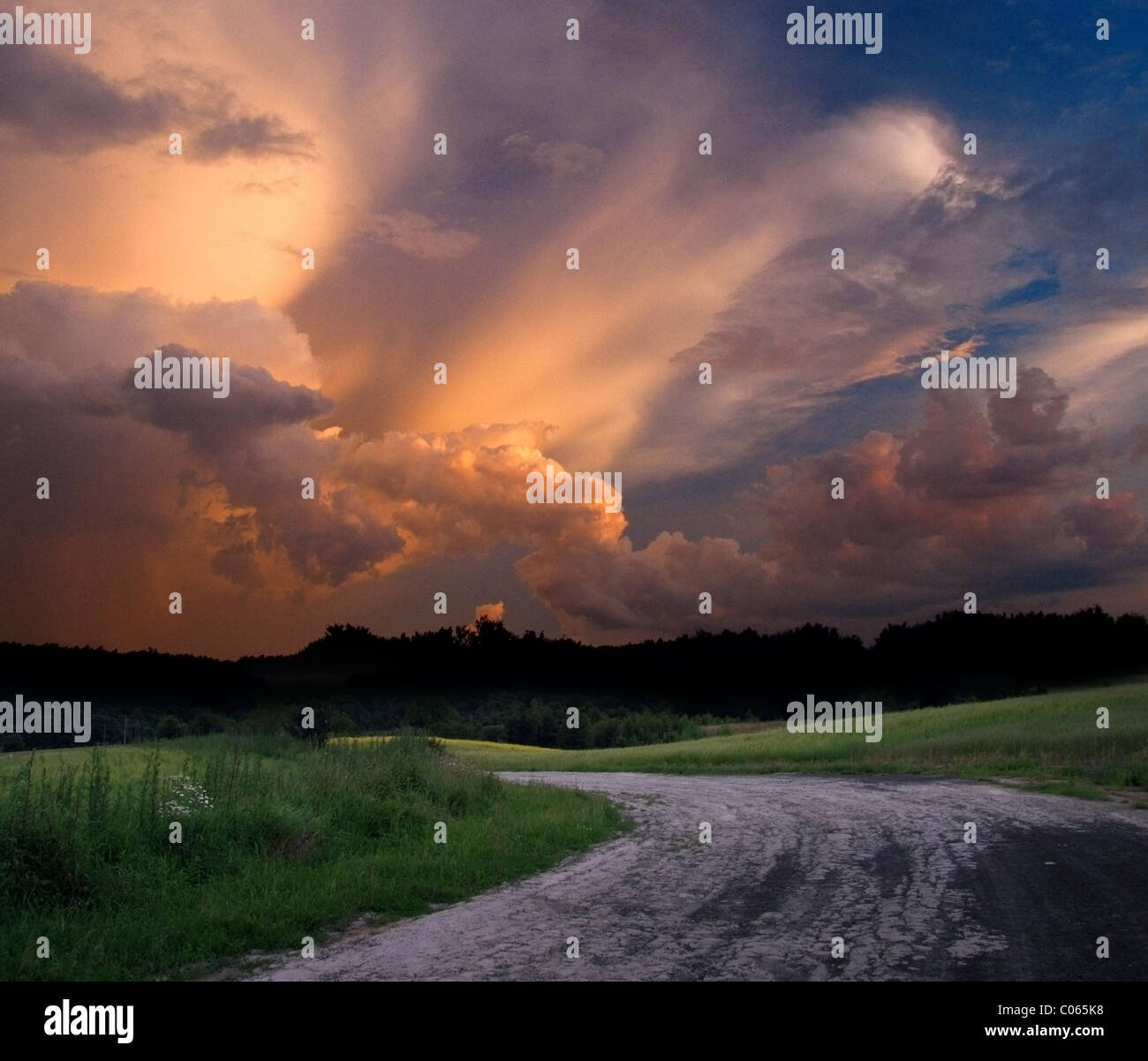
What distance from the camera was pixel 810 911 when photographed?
9.36 meters

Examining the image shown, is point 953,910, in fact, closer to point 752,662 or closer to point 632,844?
point 632,844

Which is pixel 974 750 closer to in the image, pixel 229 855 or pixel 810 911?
pixel 810 911

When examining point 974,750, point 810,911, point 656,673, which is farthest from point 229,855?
point 656,673

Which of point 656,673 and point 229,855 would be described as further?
point 656,673

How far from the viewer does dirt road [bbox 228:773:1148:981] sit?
7488 millimetres

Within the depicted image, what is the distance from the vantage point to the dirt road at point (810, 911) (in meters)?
7.49

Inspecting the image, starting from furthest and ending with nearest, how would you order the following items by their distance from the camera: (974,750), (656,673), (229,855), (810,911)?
(656,673) → (974,750) → (229,855) → (810,911)

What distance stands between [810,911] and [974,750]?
1034 inches

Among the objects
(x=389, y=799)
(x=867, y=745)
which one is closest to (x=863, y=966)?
(x=389, y=799)

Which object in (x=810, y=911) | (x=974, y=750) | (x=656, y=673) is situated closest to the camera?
(x=810, y=911)

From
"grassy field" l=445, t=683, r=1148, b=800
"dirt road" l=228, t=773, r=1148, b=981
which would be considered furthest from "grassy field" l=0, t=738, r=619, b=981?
"grassy field" l=445, t=683, r=1148, b=800

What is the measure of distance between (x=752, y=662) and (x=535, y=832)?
132 m

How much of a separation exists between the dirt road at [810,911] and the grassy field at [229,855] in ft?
2.98

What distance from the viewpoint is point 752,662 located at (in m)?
143
